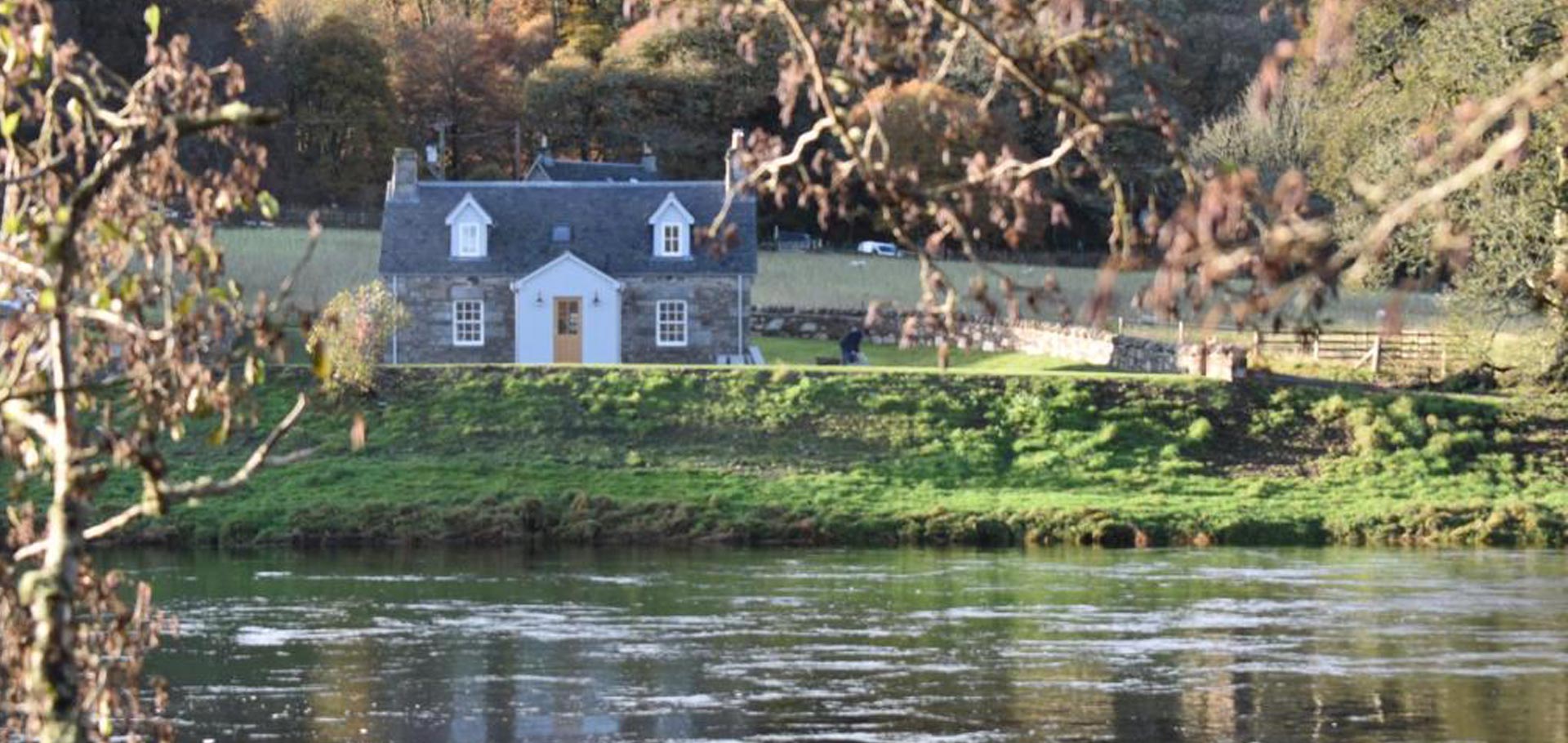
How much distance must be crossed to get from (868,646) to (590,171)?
45.2 meters

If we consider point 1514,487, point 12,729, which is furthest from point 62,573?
point 1514,487

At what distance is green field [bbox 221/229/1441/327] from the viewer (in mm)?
65375

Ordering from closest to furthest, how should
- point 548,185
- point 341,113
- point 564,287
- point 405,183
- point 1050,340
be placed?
point 564,287
point 405,183
point 548,185
point 1050,340
point 341,113

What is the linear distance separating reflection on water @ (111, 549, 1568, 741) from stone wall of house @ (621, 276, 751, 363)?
63.6 feet

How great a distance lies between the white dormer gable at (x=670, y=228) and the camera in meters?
55.4

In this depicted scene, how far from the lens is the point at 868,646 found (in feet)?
84.6

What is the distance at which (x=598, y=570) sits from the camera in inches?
1316

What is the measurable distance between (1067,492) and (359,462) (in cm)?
1248

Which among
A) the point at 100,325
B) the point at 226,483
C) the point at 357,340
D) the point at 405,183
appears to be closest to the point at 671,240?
the point at 405,183

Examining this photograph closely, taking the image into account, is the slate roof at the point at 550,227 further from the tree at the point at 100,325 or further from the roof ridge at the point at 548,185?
the tree at the point at 100,325

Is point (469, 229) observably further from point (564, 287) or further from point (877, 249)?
point (877, 249)

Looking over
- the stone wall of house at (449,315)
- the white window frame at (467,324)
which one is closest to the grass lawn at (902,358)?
the stone wall of house at (449,315)

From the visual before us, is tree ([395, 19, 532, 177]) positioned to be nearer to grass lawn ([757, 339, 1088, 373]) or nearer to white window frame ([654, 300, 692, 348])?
grass lawn ([757, 339, 1088, 373])

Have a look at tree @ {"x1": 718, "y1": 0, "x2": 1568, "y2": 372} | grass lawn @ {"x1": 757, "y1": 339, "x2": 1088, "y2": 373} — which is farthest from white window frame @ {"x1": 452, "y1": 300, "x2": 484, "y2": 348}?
tree @ {"x1": 718, "y1": 0, "x2": 1568, "y2": 372}
